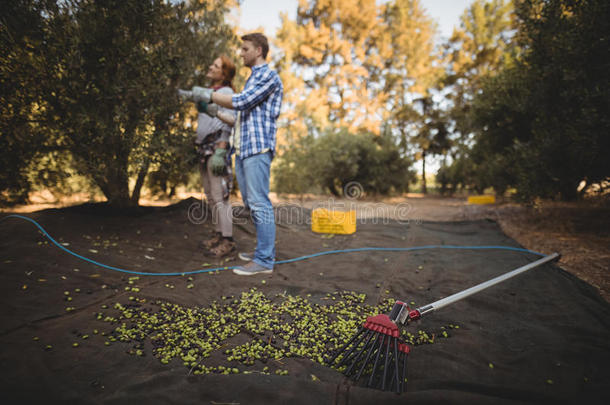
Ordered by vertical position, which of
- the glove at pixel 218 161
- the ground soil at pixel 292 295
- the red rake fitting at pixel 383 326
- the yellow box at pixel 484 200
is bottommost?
the ground soil at pixel 292 295

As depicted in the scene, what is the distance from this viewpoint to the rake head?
1373 millimetres

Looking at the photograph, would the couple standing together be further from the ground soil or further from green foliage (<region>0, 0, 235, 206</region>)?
green foliage (<region>0, 0, 235, 206</region>)

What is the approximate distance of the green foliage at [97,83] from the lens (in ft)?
9.53

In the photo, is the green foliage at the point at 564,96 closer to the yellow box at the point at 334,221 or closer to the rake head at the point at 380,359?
the yellow box at the point at 334,221

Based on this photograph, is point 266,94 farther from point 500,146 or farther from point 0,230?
point 500,146

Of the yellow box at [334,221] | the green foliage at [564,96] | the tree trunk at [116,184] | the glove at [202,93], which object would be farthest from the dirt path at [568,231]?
the glove at [202,93]

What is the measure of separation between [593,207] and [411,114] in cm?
1373

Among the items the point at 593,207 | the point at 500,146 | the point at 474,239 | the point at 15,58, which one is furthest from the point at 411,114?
the point at 15,58

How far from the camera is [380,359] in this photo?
4.94 ft

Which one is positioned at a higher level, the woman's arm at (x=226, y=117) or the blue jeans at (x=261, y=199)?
the woman's arm at (x=226, y=117)

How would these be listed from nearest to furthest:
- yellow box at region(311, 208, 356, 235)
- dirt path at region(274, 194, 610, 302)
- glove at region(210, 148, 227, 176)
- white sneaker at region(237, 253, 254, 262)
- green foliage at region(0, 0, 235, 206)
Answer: green foliage at region(0, 0, 235, 206)
dirt path at region(274, 194, 610, 302)
glove at region(210, 148, 227, 176)
white sneaker at region(237, 253, 254, 262)
yellow box at region(311, 208, 356, 235)

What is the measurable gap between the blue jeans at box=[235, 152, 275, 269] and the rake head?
5.38ft

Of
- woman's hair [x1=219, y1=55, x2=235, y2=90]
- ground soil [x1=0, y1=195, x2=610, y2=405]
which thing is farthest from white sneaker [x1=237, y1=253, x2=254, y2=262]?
woman's hair [x1=219, y1=55, x2=235, y2=90]

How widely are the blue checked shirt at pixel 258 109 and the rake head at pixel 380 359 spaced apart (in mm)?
2024
